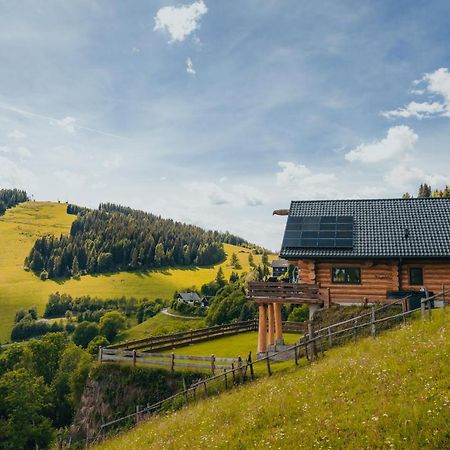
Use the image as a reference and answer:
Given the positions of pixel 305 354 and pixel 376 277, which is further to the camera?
pixel 376 277

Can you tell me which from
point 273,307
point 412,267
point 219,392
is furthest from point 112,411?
point 412,267

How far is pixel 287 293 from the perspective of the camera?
85.7ft

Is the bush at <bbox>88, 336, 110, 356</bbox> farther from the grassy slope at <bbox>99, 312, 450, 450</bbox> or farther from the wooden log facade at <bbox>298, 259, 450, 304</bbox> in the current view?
the grassy slope at <bbox>99, 312, 450, 450</bbox>

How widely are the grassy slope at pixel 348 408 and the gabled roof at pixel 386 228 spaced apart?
9021 mm

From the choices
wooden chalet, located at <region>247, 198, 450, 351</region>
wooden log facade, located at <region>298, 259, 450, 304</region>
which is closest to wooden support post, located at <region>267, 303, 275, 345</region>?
wooden chalet, located at <region>247, 198, 450, 351</region>

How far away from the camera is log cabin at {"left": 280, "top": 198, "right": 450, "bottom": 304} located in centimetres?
2548

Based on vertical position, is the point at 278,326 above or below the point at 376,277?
below

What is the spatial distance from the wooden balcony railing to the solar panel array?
9.32 ft

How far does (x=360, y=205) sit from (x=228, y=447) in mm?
22485

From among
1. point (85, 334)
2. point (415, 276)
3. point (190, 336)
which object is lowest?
point (85, 334)

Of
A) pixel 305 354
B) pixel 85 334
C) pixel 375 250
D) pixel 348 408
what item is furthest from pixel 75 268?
pixel 348 408

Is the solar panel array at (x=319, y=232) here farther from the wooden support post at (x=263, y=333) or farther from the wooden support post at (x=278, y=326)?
the wooden support post at (x=263, y=333)

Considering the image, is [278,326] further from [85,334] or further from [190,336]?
[85,334]

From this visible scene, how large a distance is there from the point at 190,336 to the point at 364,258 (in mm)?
17978
